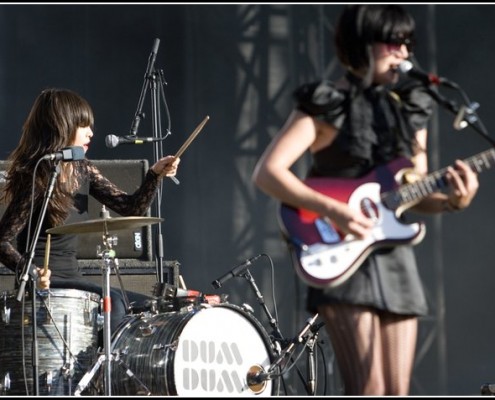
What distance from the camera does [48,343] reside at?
468 centimetres

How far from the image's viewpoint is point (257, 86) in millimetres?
9242

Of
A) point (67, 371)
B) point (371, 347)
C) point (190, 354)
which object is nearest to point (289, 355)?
point (190, 354)

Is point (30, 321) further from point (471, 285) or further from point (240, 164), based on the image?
point (471, 285)

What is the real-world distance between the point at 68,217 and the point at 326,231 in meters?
2.42

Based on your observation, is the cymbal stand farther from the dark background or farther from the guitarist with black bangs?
the dark background

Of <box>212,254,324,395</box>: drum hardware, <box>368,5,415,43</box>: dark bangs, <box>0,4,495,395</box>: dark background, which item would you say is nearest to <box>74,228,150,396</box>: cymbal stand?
<box>212,254,324,395</box>: drum hardware

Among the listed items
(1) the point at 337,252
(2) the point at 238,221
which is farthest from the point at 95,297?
(2) the point at 238,221

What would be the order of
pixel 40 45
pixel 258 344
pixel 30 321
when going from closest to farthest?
pixel 30 321, pixel 258 344, pixel 40 45

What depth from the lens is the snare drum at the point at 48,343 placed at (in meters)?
4.63

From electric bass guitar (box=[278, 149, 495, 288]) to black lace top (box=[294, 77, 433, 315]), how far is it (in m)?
0.03

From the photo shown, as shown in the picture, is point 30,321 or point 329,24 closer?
point 30,321

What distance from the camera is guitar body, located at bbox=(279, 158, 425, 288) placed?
280cm

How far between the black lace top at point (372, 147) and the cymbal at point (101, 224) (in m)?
1.88

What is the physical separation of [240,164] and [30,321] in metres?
4.73
